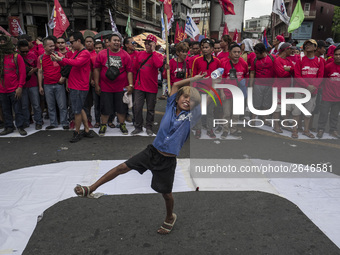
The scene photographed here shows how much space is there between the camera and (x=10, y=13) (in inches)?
1033

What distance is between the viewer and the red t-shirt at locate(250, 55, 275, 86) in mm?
6637

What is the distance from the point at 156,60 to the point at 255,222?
4.06 meters

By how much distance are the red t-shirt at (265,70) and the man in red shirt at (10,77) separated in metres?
5.28

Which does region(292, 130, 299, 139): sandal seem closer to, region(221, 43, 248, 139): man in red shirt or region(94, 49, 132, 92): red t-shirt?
region(221, 43, 248, 139): man in red shirt

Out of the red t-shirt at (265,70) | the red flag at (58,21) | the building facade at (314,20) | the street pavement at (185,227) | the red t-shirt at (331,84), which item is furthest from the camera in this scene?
the building facade at (314,20)

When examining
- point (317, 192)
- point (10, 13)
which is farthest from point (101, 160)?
point (10, 13)

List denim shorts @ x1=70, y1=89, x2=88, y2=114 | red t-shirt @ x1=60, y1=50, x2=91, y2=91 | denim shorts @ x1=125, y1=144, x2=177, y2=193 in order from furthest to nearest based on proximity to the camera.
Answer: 1. denim shorts @ x1=70, y1=89, x2=88, y2=114
2. red t-shirt @ x1=60, y1=50, x2=91, y2=91
3. denim shorts @ x1=125, y1=144, x2=177, y2=193

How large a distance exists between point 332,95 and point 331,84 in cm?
25

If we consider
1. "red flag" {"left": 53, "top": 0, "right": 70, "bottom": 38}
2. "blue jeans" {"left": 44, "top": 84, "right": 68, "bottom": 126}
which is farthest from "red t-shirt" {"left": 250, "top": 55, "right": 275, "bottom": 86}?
"red flag" {"left": 53, "top": 0, "right": 70, "bottom": 38}

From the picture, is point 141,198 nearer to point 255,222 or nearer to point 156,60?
point 255,222

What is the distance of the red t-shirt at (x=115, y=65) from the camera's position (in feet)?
19.6

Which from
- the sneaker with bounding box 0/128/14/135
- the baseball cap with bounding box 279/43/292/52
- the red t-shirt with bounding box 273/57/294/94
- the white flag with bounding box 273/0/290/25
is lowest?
the sneaker with bounding box 0/128/14/135

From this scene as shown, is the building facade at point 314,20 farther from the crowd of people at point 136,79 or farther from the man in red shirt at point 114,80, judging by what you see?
the man in red shirt at point 114,80

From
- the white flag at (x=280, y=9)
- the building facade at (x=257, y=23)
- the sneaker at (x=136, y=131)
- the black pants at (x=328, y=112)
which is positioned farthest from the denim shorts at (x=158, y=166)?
the building facade at (x=257, y=23)
